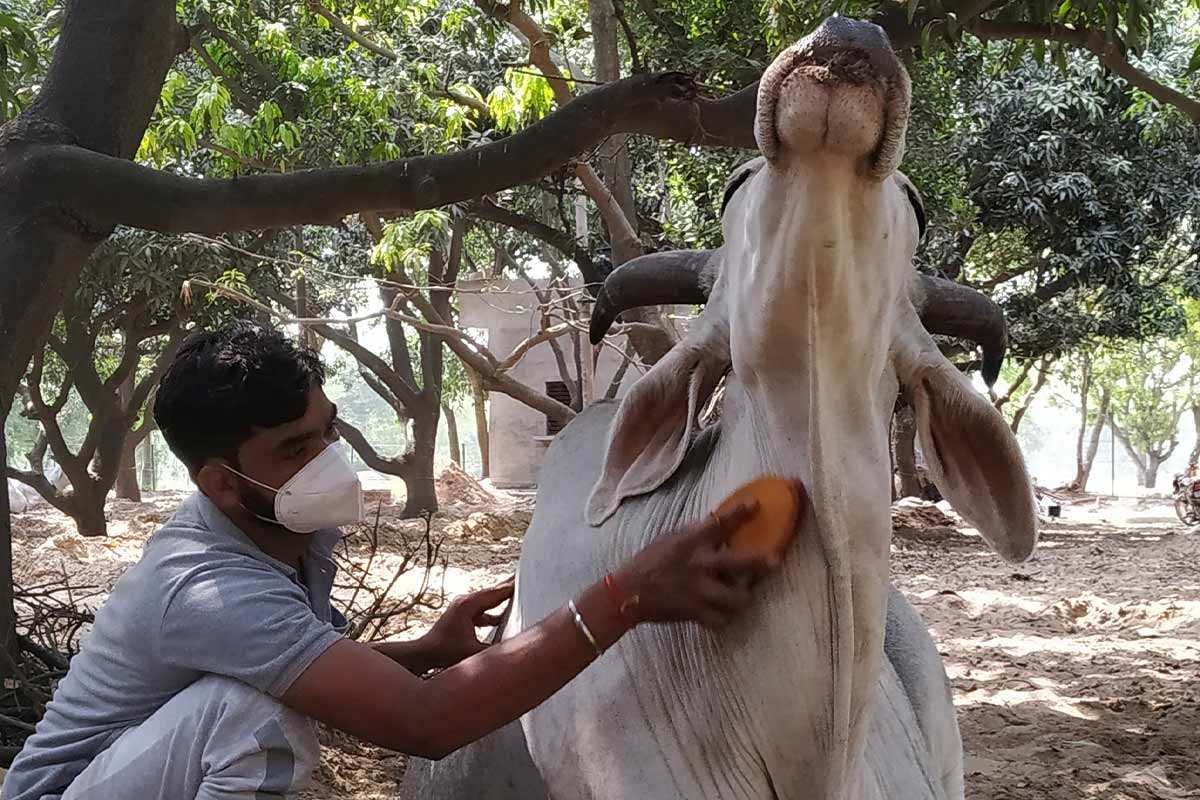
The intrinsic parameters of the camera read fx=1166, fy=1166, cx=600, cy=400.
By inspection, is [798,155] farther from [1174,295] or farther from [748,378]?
[1174,295]

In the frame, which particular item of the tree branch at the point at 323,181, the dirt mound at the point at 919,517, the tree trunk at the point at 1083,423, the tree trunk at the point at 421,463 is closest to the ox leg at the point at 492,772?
the tree branch at the point at 323,181

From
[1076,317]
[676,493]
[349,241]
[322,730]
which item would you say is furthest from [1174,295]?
[676,493]

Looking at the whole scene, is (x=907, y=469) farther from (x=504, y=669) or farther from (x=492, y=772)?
(x=504, y=669)

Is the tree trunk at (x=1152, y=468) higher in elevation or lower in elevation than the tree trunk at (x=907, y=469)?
lower

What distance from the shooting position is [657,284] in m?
1.91

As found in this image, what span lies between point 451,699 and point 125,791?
52 cm

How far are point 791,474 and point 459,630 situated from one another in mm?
1047

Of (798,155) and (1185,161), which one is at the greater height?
(1185,161)

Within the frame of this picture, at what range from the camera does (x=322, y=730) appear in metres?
4.30

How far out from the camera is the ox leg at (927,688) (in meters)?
2.52

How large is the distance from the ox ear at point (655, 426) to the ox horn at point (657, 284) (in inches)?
6.1

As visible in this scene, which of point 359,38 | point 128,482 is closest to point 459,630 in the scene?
point 359,38

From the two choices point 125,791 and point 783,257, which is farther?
point 125,791

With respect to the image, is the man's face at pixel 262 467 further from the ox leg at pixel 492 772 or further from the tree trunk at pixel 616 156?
the tree trunk at pixel 616 156
